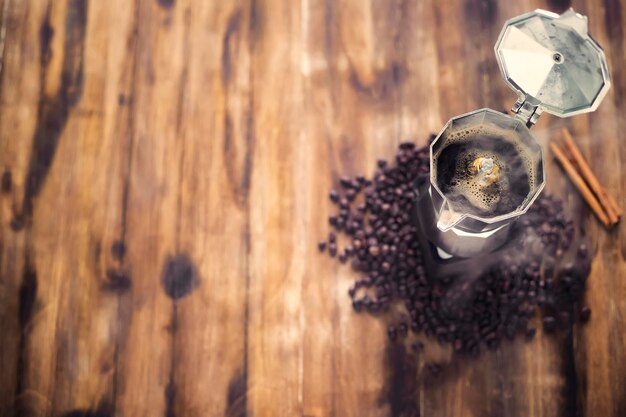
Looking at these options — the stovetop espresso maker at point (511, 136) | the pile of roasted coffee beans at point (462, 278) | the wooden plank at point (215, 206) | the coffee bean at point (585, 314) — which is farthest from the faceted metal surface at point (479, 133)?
the wooden plank at point (215, 206)

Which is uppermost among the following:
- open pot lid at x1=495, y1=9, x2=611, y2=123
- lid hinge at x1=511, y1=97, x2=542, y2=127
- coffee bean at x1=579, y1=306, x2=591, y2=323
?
open pot lid at x1=495, y1=9, x2=611, y2=123

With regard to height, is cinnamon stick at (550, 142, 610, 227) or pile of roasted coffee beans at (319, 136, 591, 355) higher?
cinnamon stick at (550, 142, 610, 227)

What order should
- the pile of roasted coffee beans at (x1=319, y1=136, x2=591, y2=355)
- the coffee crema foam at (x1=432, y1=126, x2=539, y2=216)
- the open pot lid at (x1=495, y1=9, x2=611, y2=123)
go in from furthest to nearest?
the pile of roasted coffee beans at (x1=319, y1=136, x2=591, y2=355) < the coffee crema foam at (x1=432, y1=126, x2=539, y2=216) < the open pot lid at (x1=495, y1=9, x2=611, y2=123)

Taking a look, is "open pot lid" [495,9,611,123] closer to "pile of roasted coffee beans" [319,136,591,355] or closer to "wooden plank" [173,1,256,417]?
"pile of roasted coffee beans" [319,136,591,355]

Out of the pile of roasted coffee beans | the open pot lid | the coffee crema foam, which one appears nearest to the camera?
the open pot lid

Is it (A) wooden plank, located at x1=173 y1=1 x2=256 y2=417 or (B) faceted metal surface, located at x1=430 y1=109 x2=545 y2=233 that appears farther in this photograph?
(A) wooden plank, located at x1=173 y1=1 x2=256 y2=417

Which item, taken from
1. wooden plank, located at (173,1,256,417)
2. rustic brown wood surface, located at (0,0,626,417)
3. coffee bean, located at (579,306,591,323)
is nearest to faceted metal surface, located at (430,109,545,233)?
rustic brown wood surface, located at (0,0,626,417)

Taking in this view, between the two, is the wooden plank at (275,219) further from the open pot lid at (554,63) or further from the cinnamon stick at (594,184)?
the cinnamon stick at (594,184)
